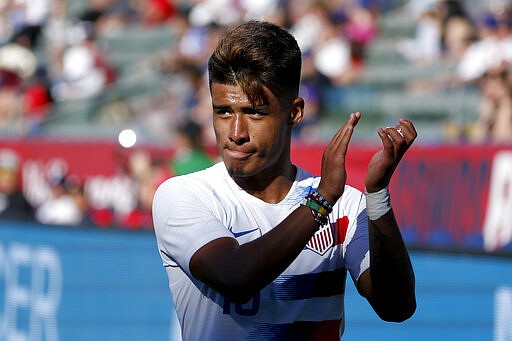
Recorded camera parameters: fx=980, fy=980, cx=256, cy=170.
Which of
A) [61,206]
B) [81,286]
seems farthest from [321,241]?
[61,206]

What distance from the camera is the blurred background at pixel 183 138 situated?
20.9ft

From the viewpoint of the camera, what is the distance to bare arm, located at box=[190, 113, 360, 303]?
2.55 metres

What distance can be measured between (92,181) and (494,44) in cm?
498

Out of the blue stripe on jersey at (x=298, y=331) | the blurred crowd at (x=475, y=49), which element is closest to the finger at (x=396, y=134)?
the blue stripe on jersey at (x=298, y=331)

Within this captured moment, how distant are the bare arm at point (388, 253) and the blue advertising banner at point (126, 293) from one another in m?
2.17

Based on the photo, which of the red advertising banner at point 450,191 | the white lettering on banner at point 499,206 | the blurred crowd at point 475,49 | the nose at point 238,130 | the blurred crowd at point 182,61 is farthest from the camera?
the blurred crowd at point 182,61

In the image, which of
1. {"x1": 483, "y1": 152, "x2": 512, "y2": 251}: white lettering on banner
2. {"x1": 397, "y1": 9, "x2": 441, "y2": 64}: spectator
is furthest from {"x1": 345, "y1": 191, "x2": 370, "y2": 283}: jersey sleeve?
{"x1": 397, "y1": 9, "x2": 441, "y2": 64}: spectator

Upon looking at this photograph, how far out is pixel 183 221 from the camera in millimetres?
2811

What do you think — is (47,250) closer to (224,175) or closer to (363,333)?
(363,333)

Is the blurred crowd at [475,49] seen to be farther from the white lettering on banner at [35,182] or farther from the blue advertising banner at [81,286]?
the white lettering on banner at [35,182]

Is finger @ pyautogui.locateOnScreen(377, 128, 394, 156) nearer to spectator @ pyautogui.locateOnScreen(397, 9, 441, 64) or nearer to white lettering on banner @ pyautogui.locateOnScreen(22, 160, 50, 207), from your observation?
spectator @ pyautogui.locateOnScreen(397, 9, 441, 64)

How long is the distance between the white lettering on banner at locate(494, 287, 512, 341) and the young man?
2.11 m

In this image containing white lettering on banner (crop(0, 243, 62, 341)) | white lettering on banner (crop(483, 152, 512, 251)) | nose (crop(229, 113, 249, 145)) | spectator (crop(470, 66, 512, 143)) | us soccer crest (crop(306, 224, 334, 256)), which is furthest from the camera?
spectator (crop(470, 66, 512, 143))

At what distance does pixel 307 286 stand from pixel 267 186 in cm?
34
